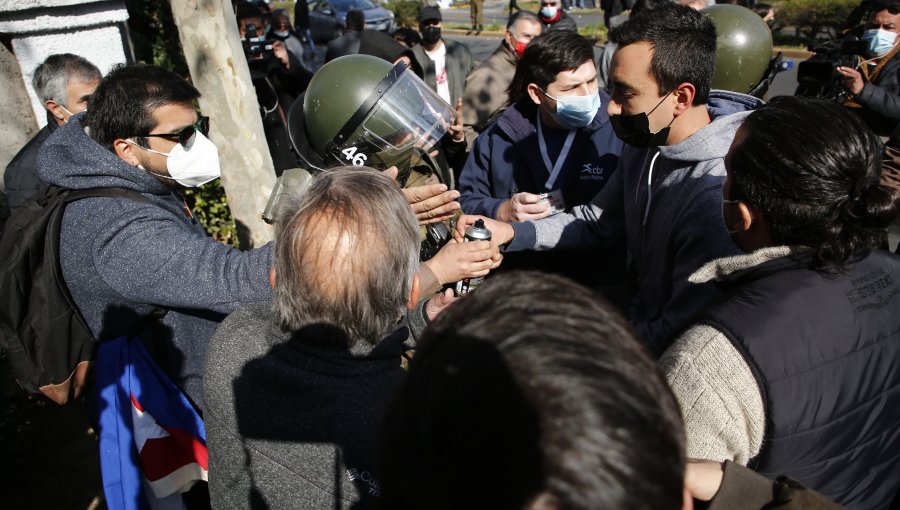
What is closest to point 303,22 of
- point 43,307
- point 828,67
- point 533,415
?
point 828,67

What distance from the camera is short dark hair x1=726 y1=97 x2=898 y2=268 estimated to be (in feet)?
4.55

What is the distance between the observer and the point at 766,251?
147 cm

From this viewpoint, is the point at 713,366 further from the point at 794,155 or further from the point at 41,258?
the point at 41,258

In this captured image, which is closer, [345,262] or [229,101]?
[345,262]

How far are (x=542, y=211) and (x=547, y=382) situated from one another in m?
2.38

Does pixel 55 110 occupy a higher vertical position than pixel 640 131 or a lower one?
lower

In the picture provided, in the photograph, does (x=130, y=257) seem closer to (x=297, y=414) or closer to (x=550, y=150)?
(x=297, y=414)

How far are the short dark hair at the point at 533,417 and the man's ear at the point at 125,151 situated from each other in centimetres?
190

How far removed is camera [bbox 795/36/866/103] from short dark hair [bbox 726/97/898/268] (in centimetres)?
331

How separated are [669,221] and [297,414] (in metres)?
1.48

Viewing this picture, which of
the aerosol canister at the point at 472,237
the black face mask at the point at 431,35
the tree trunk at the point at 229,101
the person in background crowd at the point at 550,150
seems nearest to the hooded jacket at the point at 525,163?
the person in background crowd at the point at 550,150

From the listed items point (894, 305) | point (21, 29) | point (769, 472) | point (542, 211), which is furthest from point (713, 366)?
point (21, 29)

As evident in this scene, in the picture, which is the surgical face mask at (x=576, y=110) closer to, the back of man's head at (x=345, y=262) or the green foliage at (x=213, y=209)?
the back of man's head at (x=345, y=262)

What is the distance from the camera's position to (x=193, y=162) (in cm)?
237
